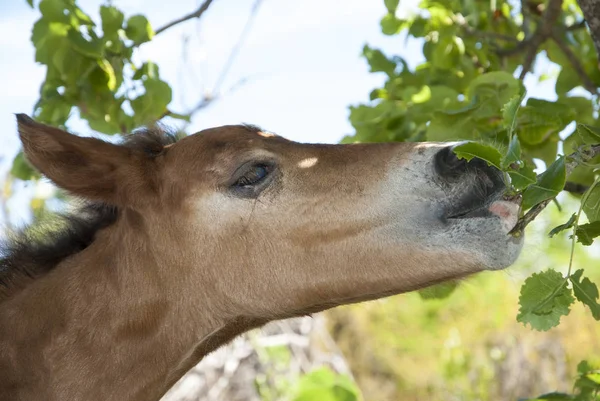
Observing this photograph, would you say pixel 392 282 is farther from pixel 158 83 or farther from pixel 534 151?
pixel 158 83

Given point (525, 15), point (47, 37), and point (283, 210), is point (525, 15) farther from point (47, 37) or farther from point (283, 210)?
point (47, 37)

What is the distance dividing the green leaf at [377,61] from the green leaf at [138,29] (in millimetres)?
994

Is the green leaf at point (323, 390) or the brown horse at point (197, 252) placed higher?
the brown horse at point (197, 252)

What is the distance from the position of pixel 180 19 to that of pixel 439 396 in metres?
6.36

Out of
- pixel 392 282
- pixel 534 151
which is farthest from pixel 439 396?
pixel 392 282

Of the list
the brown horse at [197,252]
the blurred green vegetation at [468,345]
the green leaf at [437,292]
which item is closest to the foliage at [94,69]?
the brown horse at [197,252]

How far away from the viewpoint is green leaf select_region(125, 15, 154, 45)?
327cm

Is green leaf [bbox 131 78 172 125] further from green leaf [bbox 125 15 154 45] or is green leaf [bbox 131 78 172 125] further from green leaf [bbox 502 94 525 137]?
green leaf [bbox 502 94 525 137]

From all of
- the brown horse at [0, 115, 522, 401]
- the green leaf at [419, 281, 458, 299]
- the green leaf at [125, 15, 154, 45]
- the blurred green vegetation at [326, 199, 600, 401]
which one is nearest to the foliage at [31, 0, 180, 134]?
the green leaf at [125, 15, 154, 45]

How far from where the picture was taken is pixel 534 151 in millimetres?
3162

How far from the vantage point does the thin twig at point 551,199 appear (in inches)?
83.7

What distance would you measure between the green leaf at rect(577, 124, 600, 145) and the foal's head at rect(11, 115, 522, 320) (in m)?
0.28

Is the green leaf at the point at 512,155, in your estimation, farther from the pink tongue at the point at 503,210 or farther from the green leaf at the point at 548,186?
the pink tongue at the point at 503,210

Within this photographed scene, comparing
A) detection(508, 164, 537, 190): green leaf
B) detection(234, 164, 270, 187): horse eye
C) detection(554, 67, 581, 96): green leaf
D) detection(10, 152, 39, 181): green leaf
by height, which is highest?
detection(508, 164, 537, 190): green leaf
